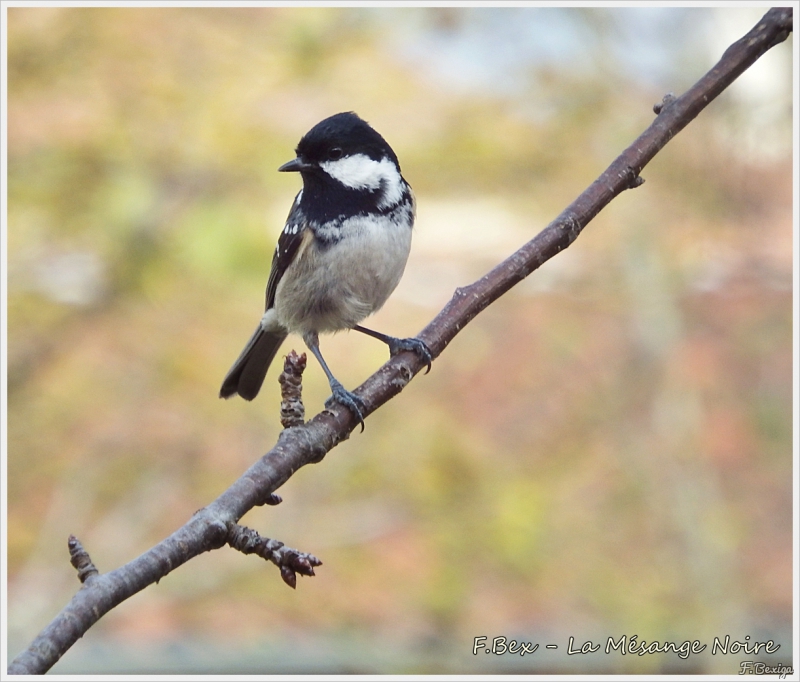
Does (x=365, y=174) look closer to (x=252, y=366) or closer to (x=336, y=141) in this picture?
(x=336, y=141)

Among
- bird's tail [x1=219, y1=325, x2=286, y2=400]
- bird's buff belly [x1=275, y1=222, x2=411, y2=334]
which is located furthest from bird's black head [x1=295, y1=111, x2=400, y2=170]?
bird's tail [x1=219, y1=325, x2=286, y2=400]

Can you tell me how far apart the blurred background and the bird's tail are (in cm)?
116

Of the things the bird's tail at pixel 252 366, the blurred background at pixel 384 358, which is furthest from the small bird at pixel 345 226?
the blurred background at pixel 384 358

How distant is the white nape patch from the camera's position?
9.43 ft

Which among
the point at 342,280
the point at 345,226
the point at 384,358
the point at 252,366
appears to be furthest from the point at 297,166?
the point at 384,358

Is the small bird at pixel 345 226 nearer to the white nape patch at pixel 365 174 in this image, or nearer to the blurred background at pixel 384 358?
the white nape patch at pixel 365 174

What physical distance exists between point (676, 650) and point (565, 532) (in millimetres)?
1419

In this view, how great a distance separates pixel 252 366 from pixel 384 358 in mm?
1476

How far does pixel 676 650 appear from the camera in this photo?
159 inches

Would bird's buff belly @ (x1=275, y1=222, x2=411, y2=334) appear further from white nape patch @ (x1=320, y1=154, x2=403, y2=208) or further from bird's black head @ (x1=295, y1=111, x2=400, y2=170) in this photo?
bird's black head @ (x1=295, y1=111, x2=400, y2=170)

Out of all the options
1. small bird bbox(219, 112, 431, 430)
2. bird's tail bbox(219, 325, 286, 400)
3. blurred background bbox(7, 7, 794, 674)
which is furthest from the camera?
blurred background bbox(7, 7, 794, 674)

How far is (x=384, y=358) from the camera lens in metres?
4.84

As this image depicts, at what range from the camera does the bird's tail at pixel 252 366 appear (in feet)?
11.3

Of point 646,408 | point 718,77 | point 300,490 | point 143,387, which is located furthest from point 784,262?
point 143,387
